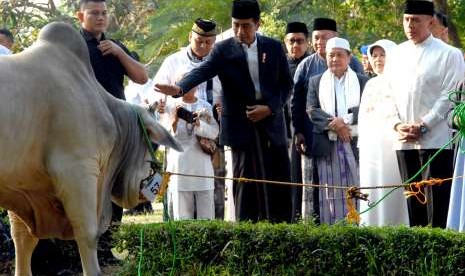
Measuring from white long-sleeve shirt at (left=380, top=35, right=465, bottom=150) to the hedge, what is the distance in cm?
186

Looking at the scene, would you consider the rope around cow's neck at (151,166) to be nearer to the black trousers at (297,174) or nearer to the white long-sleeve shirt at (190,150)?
the white long-sleeve shirt at (190,150)

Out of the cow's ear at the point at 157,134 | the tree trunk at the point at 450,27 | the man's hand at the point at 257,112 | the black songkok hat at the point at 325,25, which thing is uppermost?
the tree trunk at the point at 450,27

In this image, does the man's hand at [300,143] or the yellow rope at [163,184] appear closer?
the yellow rope at [163,184]

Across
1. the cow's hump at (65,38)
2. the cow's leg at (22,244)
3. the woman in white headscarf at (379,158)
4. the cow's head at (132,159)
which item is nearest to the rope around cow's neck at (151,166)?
the cow's head at (132,159)

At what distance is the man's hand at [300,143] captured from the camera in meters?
11.3

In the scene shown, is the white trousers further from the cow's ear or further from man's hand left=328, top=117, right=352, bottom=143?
the cow's ear

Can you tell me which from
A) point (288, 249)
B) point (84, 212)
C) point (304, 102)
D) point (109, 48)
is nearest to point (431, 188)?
point (288, 249)

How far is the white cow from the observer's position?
24.2ft

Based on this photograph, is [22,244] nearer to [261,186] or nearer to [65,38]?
[65,38]

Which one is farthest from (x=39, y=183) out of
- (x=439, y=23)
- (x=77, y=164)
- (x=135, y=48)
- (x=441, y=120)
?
(x=135, y=48)

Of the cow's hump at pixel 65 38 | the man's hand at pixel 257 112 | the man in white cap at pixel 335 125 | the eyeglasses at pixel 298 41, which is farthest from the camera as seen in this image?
the eyeglasses at pixel 298 41

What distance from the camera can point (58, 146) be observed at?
755cm

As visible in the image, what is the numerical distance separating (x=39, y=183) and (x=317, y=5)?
13.7 meters

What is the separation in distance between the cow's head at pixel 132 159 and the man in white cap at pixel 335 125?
2899 mm
